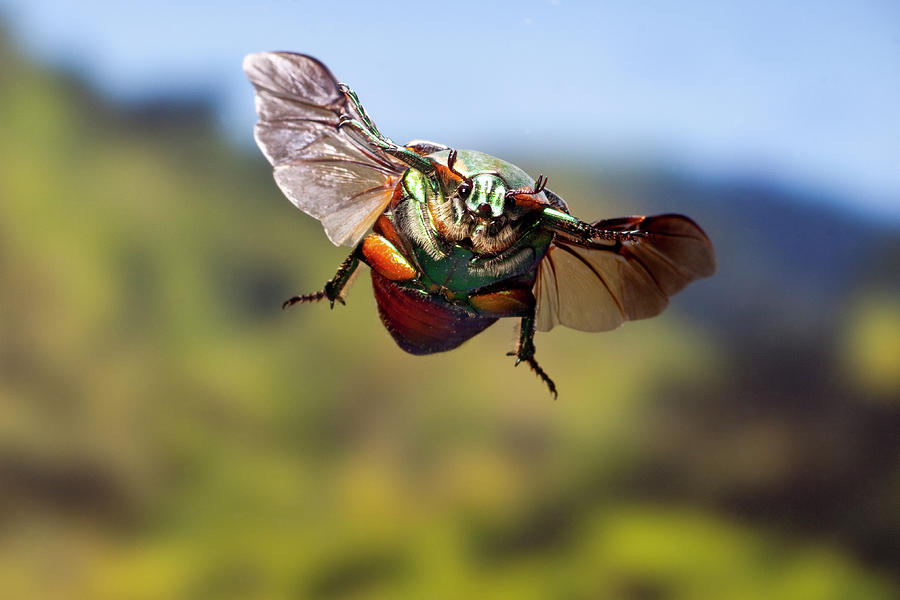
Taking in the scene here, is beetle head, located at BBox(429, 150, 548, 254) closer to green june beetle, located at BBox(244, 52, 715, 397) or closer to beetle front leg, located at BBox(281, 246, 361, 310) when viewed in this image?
green june beetle, located at BBox(244, 52, 715, 397)

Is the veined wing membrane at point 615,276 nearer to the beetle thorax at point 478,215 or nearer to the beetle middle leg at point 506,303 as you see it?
the beetle middle leg at point 506,303

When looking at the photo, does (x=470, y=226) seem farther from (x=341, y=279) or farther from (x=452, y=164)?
(x=341, y=279)

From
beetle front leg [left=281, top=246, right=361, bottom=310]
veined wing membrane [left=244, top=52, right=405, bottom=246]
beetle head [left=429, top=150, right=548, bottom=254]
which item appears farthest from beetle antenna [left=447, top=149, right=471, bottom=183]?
beetle front leg [left=281, top=246, right=361, bottom=310]

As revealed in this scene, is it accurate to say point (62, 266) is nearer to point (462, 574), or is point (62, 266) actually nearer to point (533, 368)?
point (462, 574)

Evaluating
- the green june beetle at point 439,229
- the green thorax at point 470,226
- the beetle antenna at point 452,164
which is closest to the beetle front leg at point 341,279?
the green june beetle at point 439,229

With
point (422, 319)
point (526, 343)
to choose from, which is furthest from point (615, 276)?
point (422, 319)

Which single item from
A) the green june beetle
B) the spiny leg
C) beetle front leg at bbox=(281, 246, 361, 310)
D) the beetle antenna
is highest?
the beetle antenna
